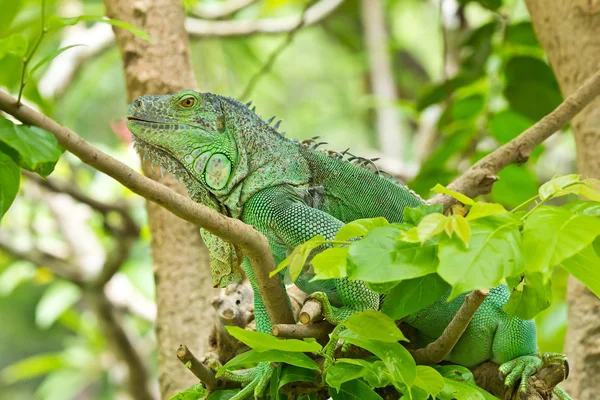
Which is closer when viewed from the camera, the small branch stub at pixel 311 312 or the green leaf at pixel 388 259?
the green leaf at pixel 388 259

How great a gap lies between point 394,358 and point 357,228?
0.42m

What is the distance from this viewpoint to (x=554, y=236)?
5.22 ft

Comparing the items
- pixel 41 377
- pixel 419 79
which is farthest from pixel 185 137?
pixel 41 377

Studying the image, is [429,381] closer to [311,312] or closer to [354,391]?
[354,391]

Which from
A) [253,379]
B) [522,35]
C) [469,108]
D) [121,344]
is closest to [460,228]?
[253,379]

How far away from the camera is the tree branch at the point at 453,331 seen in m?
2.06

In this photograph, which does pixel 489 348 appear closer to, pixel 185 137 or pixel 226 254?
pixel 226 254

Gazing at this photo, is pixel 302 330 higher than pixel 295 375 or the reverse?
higher

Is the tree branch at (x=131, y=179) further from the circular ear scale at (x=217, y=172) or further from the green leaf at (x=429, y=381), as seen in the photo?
the circular ear scale at (x=217, y=172)

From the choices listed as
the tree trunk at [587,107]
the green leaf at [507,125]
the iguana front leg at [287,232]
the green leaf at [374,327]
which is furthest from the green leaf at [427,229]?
the green leaf at [507,125]

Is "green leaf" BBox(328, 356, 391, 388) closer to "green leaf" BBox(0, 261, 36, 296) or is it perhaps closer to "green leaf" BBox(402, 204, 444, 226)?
"green leaf" BBox(402, 204, 444, 226)

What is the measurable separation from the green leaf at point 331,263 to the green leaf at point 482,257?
0.26 meters

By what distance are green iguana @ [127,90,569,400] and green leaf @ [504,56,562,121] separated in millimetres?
1286

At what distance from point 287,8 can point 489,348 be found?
26.1 feet
